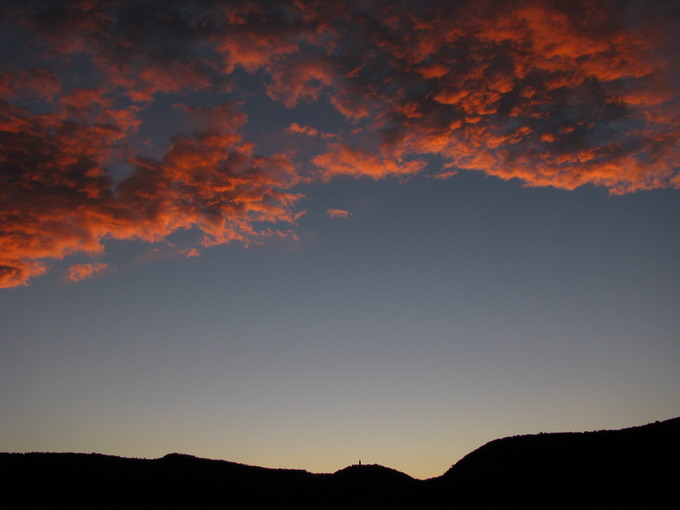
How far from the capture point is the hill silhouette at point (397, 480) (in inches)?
1089

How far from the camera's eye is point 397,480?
1540 inches

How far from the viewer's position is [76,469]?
115 ft

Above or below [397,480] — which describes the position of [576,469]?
above

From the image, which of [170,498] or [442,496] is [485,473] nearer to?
[442,496]

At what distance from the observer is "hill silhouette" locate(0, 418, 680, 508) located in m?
27.7

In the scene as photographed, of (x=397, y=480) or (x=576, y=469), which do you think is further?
(x=397, y=480)

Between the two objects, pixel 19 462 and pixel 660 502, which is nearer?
pixel 660 502

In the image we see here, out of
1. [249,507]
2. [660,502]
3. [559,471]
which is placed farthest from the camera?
[249,507]

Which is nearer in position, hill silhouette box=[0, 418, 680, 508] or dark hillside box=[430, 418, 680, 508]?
dark hillside box=[430, 418, 680, 508]

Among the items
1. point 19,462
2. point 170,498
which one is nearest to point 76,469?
point 19,462

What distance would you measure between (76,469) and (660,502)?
118ft

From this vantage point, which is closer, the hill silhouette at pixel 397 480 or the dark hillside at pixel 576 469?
the dark hillside at pixel 576 469

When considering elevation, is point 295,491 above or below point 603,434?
below

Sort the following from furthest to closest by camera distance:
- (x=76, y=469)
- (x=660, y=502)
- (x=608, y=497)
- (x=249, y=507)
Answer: (x=76, y=469) → (x=249, y=507) → (x=608, y=497) → (x=660, y=502)
